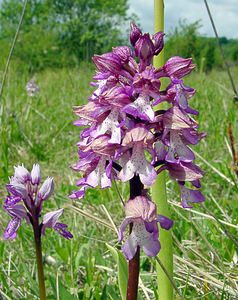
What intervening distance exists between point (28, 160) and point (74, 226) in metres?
1.16

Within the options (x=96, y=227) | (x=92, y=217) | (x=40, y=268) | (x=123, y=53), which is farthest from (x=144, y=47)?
(x=96, y=227)

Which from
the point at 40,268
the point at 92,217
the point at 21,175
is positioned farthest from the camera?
the point at 92,217

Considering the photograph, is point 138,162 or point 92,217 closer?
point 138,162

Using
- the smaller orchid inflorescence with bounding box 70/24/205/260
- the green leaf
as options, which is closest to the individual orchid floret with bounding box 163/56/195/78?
the smaller orchid inflorescence with bounding box 70/24/205/260

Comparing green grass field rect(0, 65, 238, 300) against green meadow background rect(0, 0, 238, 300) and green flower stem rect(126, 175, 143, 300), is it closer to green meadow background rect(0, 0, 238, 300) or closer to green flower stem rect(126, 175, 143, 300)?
green meadow background rect(0, 0, 238, 300)

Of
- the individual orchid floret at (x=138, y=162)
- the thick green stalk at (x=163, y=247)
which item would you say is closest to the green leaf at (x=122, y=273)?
the thick green stalk at (x=163, y=247)

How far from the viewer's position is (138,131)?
69 cm

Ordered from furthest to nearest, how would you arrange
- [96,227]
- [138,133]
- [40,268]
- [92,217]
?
[96,227] < [92,217] < [40,268] < [138,133]

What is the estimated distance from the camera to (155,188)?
0.84 m

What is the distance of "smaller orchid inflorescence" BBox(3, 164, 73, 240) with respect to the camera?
0.86 m

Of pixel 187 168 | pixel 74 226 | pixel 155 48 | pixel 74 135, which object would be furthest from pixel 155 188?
pixel 74 135

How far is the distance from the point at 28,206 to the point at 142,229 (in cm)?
25

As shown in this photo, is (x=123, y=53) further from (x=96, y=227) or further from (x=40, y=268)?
(x=96, y=227)

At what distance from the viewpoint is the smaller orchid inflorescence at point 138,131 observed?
27.5 inches
